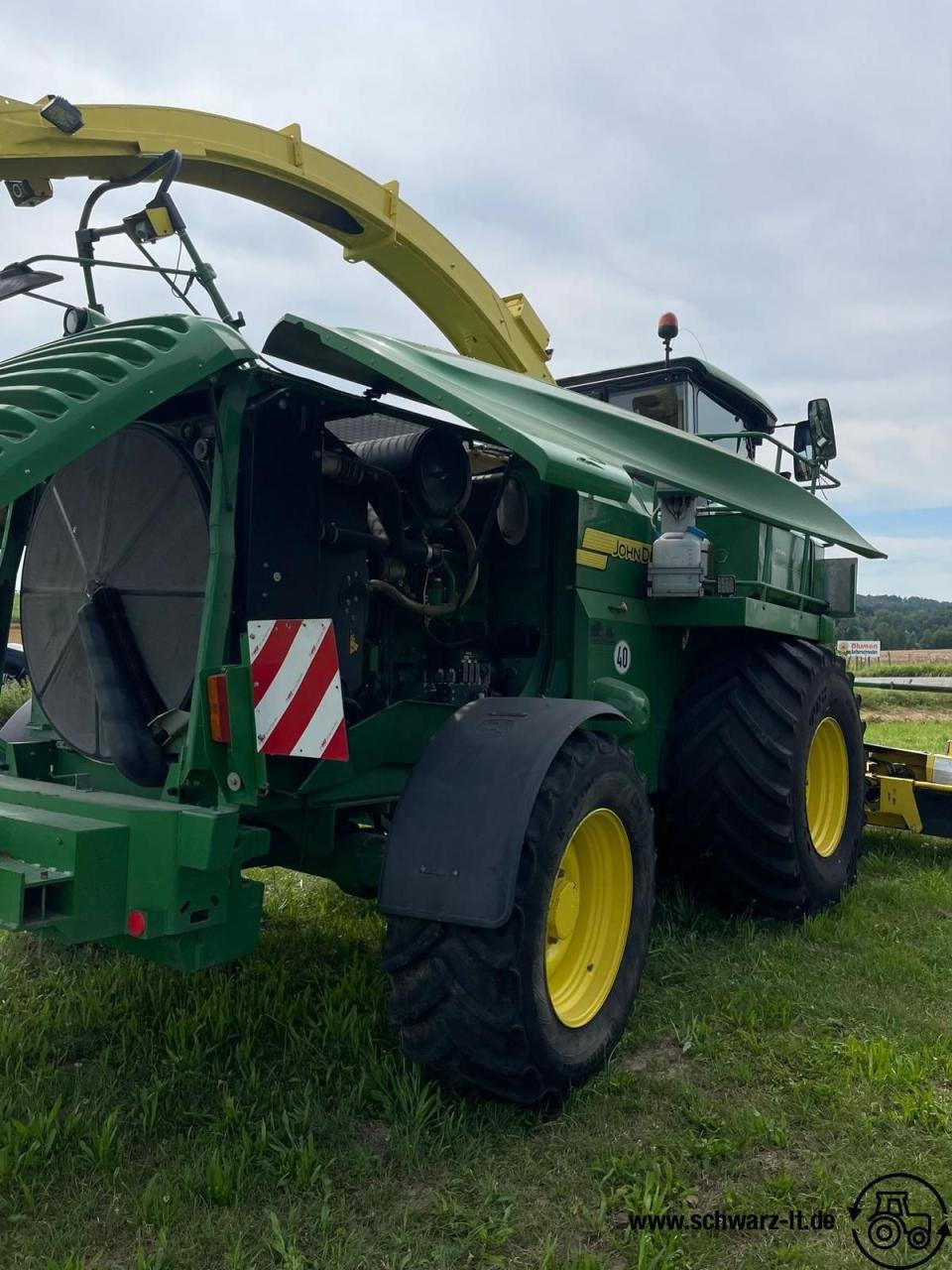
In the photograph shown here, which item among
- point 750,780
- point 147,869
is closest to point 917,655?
point 750,780

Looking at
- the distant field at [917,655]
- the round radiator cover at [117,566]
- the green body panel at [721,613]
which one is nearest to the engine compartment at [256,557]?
the round radiator cover at [117,566]

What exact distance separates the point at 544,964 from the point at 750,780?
5.77 ft

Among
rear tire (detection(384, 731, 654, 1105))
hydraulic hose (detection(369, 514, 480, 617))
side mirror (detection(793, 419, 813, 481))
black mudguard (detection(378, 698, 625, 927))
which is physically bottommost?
rear tire (detection(384, 731, 654, 1105))

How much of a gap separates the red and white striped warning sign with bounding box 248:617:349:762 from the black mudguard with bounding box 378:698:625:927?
0.88 feet

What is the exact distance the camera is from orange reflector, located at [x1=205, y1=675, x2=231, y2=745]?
2.75 metres

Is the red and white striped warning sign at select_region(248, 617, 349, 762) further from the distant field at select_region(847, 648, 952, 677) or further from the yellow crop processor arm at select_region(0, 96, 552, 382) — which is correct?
the distant field at select_region(847, 648, 952, 677)

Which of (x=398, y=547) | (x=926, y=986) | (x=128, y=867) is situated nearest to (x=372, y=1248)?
(x=128, y=867)

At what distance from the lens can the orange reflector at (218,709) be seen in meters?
2.75

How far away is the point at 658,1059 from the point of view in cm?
323

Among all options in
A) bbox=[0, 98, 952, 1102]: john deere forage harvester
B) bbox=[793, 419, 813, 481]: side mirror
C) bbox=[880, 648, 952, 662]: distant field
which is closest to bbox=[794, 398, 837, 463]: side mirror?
bbox=[793, 419, 813, 481]: side mirror

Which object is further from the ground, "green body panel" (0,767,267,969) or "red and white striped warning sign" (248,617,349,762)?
"red and white striped warning sign" (248,617,349,762)

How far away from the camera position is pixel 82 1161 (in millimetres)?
2566

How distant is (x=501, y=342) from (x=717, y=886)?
3468 millimetres

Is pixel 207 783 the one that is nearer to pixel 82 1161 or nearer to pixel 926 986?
pixel 82 1161
